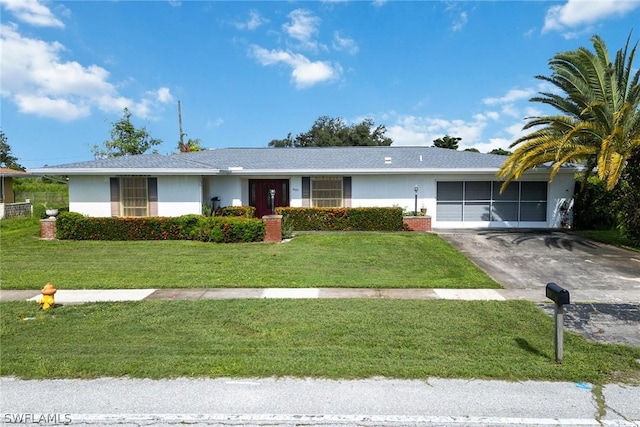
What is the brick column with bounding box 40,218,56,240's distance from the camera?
1452cm

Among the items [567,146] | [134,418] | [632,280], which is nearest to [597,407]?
[134,418]

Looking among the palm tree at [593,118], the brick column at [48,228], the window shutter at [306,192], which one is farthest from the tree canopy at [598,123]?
the brick column at [48,228]

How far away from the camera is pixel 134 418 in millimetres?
3586

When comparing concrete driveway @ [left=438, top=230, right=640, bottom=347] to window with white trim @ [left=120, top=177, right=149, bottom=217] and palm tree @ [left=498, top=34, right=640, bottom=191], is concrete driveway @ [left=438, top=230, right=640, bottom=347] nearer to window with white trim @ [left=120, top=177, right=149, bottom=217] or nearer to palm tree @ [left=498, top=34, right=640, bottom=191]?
palm tree @ [left=498, top=34, right=640, bottom=191]

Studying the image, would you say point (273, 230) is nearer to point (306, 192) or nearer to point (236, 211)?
point (236, 211)

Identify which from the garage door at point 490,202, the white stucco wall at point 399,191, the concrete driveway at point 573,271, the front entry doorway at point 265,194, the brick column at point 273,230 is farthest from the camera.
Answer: the front entry doorway at point 265,194

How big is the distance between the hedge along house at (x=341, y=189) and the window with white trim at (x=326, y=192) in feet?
0.14

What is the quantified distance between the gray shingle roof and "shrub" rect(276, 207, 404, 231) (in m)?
1.69

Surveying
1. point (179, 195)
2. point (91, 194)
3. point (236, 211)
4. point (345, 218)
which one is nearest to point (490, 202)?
point (345, 218)

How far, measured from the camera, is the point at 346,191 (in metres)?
17.4

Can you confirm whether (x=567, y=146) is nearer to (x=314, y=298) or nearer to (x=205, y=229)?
(x=314, y=298)

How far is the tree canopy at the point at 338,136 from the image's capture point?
5059 cm

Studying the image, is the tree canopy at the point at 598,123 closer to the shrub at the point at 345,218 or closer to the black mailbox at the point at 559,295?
the shrub at the point at 345,218

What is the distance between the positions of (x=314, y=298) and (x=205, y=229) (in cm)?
776
